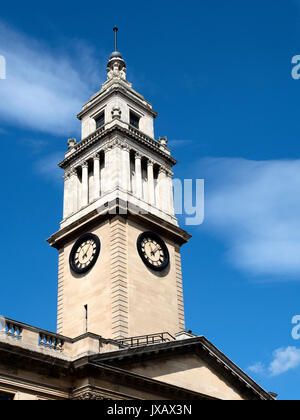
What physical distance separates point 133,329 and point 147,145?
52.6 feet

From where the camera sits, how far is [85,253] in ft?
151

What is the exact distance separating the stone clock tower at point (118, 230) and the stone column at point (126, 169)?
0.08 meters

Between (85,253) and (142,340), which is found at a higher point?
(85,253)

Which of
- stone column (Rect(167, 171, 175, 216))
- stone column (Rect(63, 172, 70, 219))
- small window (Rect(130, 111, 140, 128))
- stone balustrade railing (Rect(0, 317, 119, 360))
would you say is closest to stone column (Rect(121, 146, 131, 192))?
stone column (Rect(167, 171, 175, 216))

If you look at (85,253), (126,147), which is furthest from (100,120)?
(85,253)

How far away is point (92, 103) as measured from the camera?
178 feet

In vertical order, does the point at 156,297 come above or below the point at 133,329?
above

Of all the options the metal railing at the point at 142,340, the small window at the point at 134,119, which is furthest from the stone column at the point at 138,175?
the metal railing at the point at 142,340

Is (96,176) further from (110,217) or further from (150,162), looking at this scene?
(110,217)

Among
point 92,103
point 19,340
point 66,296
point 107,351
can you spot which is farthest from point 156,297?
point 92,103

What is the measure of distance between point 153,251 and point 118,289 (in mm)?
5747

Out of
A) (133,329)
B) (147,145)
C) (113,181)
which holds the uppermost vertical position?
(147,145)

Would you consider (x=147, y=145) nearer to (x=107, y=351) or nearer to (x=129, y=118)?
(x=129, y=118)

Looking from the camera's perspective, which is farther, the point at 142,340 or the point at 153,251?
the point at 153,251
